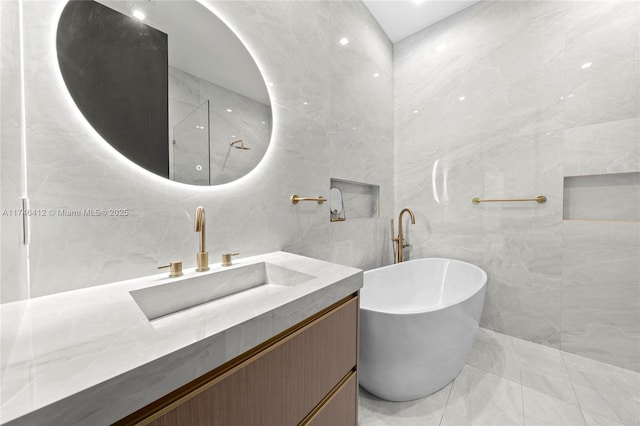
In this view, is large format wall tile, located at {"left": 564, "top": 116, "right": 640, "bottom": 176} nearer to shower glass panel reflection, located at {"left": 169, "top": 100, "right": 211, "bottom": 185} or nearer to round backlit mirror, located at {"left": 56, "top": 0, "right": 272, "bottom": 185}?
round backlit mirror, located at {"left": 56, "top": 0, "right": 272, "bottom": 185}

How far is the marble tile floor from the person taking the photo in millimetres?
1080

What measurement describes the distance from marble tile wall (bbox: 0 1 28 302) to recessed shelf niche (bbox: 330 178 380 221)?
4.39 feet

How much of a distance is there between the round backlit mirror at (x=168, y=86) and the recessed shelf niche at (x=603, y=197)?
200cm

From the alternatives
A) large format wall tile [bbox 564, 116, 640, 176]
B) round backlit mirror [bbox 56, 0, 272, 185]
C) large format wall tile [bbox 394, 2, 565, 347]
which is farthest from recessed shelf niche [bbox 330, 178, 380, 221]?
large format wall tile [bbox 564, 116, 640, 176]

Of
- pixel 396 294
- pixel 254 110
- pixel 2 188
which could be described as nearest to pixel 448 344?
pixel 396 294

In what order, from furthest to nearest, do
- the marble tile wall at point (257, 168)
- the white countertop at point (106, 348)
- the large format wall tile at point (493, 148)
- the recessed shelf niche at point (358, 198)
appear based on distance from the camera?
the recessed shelf niche at point (358, 198), the large format wall tile at point (493, 148), the marble tile wall at point (257, 168), the white countertop at point (106, 348)

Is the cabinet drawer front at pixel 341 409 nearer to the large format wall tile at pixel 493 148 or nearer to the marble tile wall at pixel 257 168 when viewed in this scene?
the marble tile wall at pixel 257 168

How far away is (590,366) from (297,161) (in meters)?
2.17

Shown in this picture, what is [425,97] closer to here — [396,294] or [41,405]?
[396,294]

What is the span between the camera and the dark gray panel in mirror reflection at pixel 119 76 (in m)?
0.67

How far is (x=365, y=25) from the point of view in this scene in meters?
1.86

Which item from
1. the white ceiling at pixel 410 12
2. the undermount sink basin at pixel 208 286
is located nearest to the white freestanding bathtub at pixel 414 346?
the undermount sink basin at pixel 208 286

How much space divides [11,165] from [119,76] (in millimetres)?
414

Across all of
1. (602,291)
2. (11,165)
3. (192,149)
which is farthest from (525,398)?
(11,165)
